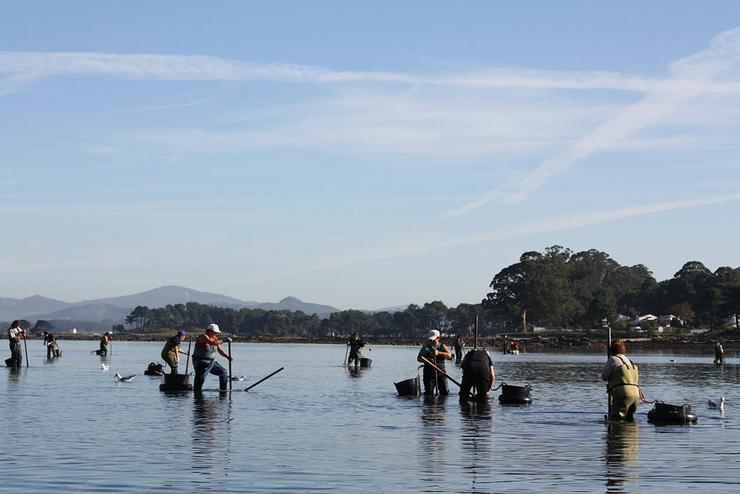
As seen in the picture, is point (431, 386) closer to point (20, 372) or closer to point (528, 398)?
point (528, 398)

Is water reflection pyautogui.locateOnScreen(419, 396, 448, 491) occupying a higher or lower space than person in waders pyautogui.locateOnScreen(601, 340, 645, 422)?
lower

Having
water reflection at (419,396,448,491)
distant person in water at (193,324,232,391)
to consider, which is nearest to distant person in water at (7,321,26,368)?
distant person in water at (193,324,232,391)

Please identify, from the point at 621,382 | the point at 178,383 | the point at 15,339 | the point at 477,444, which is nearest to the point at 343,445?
the point at 477,444

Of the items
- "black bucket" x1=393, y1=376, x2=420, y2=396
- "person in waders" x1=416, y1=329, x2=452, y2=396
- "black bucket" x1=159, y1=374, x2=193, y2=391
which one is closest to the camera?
"person in waders" x1=416, y1=329, x2=452, y2=396

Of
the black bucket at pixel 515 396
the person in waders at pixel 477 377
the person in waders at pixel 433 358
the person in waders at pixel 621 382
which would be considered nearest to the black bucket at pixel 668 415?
the person in waders at pixel 621 382

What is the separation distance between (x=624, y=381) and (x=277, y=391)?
50.2ft

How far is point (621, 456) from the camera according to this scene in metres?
19.9

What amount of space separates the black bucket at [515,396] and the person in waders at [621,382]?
6.11 metres

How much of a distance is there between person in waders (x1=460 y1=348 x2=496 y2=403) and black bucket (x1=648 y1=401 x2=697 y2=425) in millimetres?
7100

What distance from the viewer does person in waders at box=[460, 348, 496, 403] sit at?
1278 inches

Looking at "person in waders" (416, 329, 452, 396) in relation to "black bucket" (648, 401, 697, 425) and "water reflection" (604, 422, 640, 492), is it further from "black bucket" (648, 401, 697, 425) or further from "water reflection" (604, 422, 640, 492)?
"water reflection" (604, 422, 640, 492)

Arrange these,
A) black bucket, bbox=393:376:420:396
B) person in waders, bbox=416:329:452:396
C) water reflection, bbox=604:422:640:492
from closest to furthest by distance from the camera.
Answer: water reflection, bbox=604:422:640:492 < person in waders, bbox=416:329:452:396 < black bucket, bbox=393:376:420:396

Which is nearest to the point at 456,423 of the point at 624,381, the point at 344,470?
the point at 624,381

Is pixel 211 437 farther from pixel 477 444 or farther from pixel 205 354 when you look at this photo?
pixel 205 354
